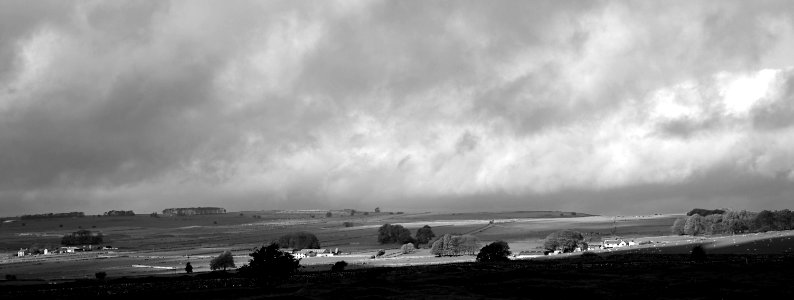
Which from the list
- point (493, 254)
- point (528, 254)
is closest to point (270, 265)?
point (493, 254)

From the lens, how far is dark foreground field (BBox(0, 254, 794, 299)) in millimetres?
86000

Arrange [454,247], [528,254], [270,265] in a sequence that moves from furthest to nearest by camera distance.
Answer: [454,247] → [528,254] → [270,265]

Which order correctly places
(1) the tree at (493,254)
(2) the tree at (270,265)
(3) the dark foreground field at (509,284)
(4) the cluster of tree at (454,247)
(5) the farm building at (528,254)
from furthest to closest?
(4) the cluster of tree at (454,247) < (5) the farm building at (528,254) < (1) the tree at (493,254) < (2) the tree at (270,265) < (3) the dark foreground field at (509,284)

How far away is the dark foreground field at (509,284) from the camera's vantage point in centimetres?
8600

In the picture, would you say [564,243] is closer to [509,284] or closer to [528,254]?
[528,254]

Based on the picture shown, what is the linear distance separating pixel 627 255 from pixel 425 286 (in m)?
→ 69.2

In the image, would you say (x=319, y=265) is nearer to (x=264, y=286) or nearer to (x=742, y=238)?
(x=264, y=286)

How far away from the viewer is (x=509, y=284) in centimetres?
9788

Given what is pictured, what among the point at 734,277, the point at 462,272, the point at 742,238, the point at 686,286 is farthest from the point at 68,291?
the point at 742,238

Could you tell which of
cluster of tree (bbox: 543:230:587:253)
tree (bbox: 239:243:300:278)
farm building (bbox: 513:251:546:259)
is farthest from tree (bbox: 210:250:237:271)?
cluster of tree (bbox: 543:230:587:253)

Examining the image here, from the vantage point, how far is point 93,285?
116188 mm

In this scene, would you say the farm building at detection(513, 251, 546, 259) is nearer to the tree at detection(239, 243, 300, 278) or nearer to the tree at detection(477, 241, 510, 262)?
the tree at detection(477, 241, 510, 262)

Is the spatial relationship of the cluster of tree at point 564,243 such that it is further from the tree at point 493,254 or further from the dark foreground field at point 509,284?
the dark foreground field at point 509,284

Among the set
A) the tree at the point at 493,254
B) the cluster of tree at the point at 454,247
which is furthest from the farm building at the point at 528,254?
the cluster of tree at the point at 454,247
